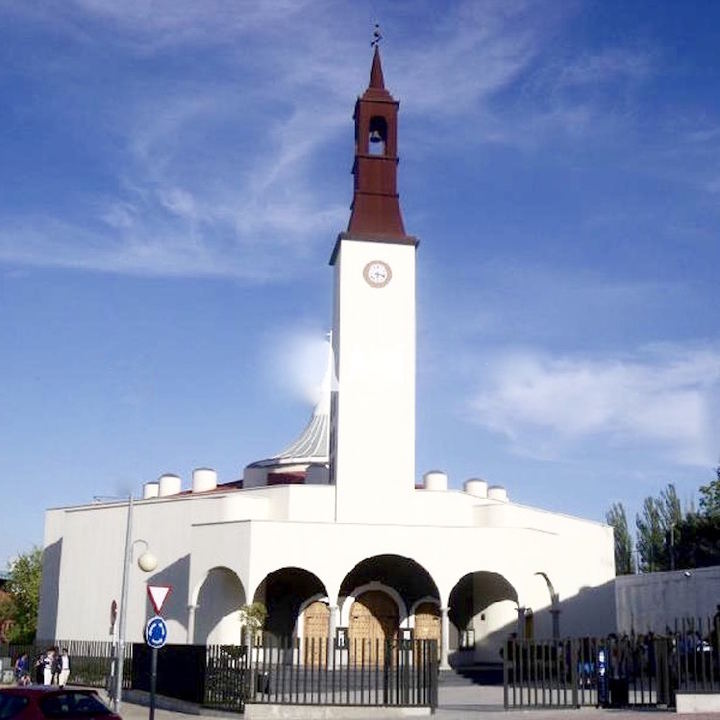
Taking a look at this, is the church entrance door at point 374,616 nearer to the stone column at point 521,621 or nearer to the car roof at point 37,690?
the stone column at point 521,621

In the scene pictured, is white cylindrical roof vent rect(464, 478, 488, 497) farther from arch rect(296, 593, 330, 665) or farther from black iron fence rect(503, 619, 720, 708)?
black iron fence rect(503, 619, 720, 708)

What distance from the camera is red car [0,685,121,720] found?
44.0 feet

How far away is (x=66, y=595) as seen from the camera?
142 ft

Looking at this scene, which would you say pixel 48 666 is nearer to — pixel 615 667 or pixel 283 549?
pixel 283 549

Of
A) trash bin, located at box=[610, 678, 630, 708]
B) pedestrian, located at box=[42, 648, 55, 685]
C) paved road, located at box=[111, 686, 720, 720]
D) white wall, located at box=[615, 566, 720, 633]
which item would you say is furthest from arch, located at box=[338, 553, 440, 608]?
trash bin, located at box=[610, 678, 630, 708]

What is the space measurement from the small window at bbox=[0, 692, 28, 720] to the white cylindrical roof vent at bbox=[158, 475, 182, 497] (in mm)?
37069

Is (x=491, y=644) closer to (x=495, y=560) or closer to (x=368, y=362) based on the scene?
(x=495, y=560)

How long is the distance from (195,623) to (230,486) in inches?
498

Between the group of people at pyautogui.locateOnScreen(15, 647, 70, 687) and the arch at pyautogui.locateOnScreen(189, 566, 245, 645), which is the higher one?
the arch at pyautogui.locateOnScreen(189, 566, 245, 645)

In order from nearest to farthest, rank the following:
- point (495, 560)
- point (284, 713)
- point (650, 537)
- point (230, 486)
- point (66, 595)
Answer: point (284, 713)
point (495, 560)
point (66, 595)
point (230, 486)
point (650, 537)

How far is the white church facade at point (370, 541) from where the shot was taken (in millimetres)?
36156

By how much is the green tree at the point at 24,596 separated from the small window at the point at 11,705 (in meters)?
45.4

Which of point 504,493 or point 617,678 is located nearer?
point 617,678

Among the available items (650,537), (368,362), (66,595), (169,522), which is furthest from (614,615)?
(650,537)
